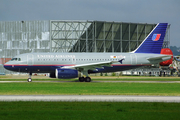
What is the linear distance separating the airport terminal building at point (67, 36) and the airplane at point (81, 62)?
2931cm

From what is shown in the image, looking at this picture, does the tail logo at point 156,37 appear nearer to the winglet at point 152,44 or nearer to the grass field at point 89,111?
the winglet at point 152,44

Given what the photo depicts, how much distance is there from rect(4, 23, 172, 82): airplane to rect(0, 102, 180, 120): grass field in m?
22.3

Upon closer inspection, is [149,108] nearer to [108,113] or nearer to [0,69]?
[108,113]

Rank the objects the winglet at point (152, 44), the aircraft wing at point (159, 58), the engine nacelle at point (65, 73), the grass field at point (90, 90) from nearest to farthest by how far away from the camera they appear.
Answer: the grass field at point (90, 90), the engine nacelle at point (65, 73), the aircraft wing at point (159, 58), the winglet at point (152, 44)

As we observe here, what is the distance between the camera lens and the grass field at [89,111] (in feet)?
42.6

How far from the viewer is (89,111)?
1459 centimetres

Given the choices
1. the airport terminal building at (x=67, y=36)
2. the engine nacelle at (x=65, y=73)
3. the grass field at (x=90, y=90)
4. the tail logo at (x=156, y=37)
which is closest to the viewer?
the grass field at (x=90, y=90)

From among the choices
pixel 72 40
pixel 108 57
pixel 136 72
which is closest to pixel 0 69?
pixel 72 40

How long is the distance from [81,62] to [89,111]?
2918 cm

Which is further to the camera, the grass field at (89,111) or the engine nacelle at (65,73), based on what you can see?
the engine nacelle at (65,73)

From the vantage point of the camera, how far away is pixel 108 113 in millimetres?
14109

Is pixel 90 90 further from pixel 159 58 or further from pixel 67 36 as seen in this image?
pixel 67 36

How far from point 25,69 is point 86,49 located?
34.1 metres

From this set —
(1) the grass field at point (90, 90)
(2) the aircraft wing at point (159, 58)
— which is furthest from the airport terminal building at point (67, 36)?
(1) the grass field at point (90, 90)
